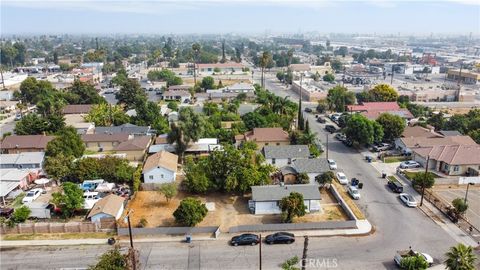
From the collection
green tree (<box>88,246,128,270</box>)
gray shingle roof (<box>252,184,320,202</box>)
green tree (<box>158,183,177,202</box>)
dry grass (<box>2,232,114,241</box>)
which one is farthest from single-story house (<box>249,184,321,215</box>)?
green tree (<box>88,246,128,270</box>)

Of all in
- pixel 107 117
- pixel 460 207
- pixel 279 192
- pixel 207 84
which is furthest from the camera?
pixel 207 84

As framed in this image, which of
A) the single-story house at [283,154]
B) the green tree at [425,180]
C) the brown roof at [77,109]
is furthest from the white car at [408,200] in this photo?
the brown roof at [77,109]

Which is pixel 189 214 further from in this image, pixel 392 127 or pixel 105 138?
pixel 392 127

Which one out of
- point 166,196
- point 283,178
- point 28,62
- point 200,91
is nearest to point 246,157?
point 283,178

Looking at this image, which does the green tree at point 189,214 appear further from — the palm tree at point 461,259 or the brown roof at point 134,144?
the brown roof at point 134,144

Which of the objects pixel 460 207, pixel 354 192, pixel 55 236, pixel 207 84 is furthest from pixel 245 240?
pixel 207 84
